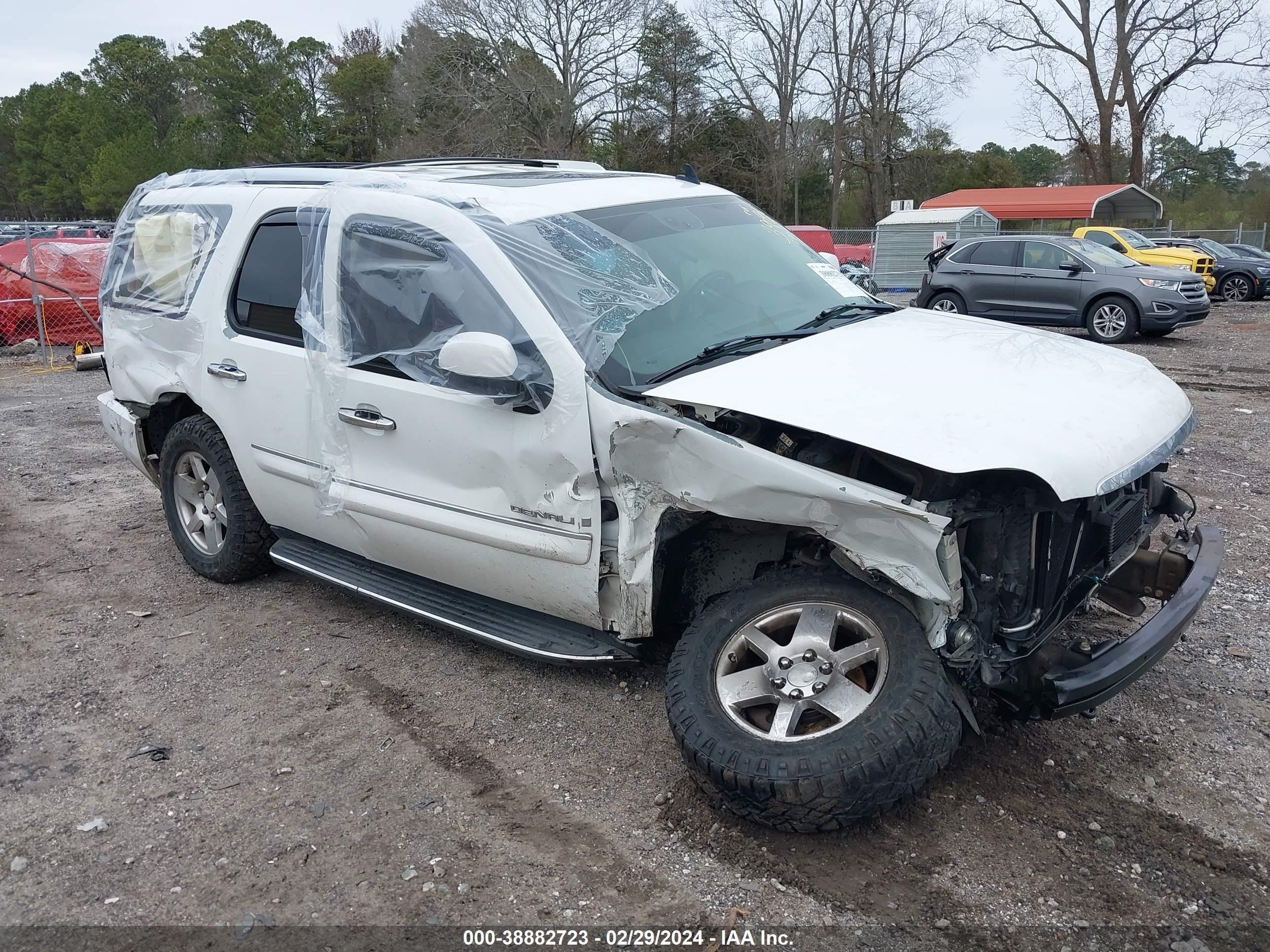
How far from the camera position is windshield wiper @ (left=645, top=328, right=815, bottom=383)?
3289 millimetres

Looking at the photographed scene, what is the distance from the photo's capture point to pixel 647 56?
146 feet

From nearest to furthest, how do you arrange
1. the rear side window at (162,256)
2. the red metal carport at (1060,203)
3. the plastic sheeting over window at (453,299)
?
the plastic sheeting over window at (453,299), the rear side window at (162,256), the red metal carport at (1060,203)

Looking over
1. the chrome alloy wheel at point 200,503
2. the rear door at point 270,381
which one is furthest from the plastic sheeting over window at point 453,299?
the chrome alloy wheel at point 200,503

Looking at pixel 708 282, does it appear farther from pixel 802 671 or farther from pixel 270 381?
pixel 270 381

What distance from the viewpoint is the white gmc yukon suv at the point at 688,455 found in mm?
2779

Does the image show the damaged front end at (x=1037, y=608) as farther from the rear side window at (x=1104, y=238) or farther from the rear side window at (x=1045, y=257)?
the rear side window at (x=1104, y=238)

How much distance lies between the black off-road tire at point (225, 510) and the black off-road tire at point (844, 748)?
102 inches

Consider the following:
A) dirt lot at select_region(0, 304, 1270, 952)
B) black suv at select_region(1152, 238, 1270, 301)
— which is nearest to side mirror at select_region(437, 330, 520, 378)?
dirt lot at select_region(0, 304, 1270, 952)

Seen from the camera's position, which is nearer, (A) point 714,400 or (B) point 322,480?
(A) point 714,400

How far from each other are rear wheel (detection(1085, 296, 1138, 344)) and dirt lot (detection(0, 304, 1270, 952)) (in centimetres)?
1111

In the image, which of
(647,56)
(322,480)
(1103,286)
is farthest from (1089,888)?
(647,56)

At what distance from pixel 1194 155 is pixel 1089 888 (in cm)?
4999

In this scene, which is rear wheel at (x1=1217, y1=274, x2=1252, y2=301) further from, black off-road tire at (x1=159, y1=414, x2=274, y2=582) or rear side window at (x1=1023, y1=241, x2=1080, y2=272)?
black off-road tire at (x1=159, y1=414, x2=274, y2=582)

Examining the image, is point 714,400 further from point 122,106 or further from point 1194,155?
point 122,106
